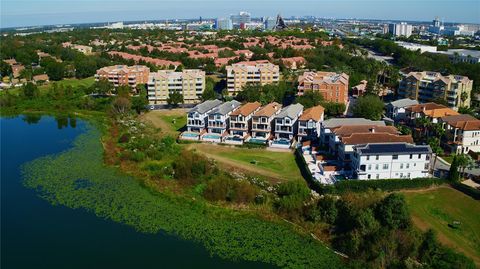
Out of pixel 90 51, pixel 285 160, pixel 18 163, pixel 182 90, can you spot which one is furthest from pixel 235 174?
pixel 90 51

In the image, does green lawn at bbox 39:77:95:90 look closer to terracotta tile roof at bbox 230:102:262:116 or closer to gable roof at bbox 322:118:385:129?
terracotta tile roof at bbox 230:102:262:116

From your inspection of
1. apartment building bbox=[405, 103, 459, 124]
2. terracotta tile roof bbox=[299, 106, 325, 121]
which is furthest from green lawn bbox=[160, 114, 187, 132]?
apartment building bbox=[405, 103, 459, 124]

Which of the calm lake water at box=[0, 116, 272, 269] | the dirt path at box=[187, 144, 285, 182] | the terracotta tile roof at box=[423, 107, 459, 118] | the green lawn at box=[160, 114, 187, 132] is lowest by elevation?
the calm lake water at box=[0, 116, 272, 269]

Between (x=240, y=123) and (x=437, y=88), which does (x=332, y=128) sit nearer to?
(x=240, y=123)

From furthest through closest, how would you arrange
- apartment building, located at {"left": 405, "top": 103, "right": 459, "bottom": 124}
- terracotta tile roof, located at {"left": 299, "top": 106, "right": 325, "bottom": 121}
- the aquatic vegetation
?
apartment building, located at {"left": 405, "top": 103, "right": 459, "bottom": 124}, terracotta tile roof, located at {"left": 299, "top": 106, "right": 325, "bottom": 121}, the aquatic vegetation

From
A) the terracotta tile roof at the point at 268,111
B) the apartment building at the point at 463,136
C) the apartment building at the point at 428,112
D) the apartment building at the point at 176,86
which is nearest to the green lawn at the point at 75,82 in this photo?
the apartment building at the point at 176,86

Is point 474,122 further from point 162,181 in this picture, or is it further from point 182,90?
point 182,90
